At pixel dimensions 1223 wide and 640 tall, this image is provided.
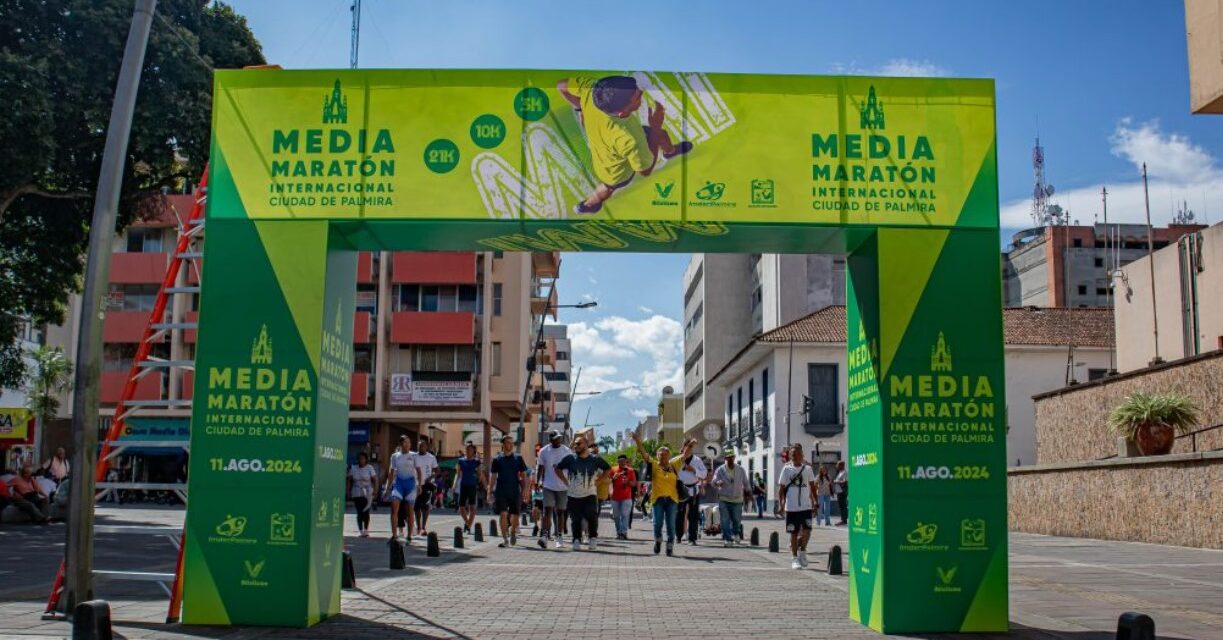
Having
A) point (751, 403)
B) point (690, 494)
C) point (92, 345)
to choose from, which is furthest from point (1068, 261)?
point (92, 345)

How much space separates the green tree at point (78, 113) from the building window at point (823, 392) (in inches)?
1236

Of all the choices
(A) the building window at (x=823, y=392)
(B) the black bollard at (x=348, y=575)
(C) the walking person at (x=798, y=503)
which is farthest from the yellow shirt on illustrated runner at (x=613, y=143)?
(A) the building window at (x=823, y=392)

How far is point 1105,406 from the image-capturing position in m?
27.8

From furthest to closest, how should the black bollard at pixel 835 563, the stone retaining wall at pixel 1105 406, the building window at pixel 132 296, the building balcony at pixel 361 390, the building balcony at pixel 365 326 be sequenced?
1. the building window at pixel 132 296
2. the building balcony at pixel 365 326
3. the building balcony at pixel 361 390
4. the stone retaining wall at pixel 1105 406
5. the black bollard at pixel 835 563

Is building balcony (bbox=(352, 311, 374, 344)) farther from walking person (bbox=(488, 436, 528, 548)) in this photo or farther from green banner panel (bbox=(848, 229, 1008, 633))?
green banner panel (bbox=(848, 229, 1008, 633))

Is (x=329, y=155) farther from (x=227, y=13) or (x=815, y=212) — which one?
(x=227, y=13)

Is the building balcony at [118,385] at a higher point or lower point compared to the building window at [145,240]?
lower

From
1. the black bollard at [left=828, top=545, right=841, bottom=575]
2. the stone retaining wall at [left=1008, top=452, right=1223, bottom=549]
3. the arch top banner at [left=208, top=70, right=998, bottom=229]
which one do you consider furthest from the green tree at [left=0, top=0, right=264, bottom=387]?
the stone retaining wall at [left=1008, top=452, right=1223, bottom=549]

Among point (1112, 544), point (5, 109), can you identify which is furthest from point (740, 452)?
point (5, 109)

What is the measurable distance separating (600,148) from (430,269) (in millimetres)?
39761

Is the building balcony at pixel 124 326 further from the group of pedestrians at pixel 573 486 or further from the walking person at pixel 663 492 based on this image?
the walking person at pixel 663 492

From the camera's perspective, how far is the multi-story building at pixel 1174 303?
28391 millimetres

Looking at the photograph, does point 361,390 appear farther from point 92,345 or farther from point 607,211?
point 607,211

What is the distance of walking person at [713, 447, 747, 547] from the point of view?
20797 mm
